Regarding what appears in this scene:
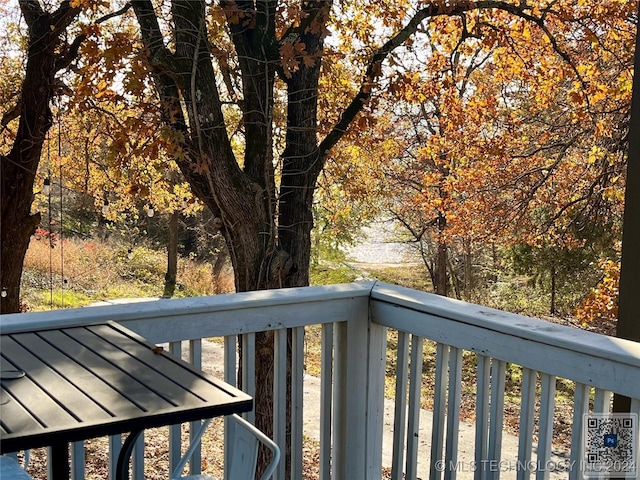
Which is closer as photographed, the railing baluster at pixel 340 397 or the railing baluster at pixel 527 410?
the railing baluster at pixel 527 410

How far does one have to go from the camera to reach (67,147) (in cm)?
855

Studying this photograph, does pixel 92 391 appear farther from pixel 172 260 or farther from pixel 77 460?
pixel 172 260

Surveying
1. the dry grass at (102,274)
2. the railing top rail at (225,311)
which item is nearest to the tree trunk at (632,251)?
the railing top rail at (225,311)

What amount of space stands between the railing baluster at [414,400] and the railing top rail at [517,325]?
0.11 metres

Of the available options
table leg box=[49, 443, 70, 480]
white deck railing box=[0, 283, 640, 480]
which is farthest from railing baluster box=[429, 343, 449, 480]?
table leg box=[49, 443, 70, 480]

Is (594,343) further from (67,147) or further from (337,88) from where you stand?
(67,147)

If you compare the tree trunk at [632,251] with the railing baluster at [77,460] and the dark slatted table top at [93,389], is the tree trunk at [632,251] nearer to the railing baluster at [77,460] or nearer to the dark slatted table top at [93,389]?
the dark slatted table top at [93,389]

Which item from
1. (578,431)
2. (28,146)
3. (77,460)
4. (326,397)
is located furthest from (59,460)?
(28,146)

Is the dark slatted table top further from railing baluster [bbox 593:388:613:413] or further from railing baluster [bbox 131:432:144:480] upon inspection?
railing baluster [bbox 593:388:613:413]

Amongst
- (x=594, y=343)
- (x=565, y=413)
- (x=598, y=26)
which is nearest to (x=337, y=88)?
(x=598, y=26)

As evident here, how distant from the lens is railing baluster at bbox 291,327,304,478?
6.57 feet

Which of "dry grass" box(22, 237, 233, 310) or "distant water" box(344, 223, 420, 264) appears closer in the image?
"dry grass" box(22, 237, 233, 310)

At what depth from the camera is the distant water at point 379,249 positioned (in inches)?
505

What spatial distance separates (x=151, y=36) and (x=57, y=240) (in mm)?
8292
